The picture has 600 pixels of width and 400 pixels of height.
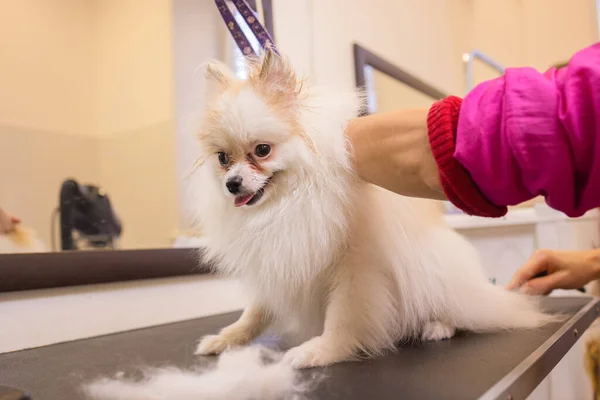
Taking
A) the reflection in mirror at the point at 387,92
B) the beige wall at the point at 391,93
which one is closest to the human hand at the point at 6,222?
the reflection in mirror at the point at 387,92

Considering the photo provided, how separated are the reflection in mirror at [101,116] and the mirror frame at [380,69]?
451 millimetres

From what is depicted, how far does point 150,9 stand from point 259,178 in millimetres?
894

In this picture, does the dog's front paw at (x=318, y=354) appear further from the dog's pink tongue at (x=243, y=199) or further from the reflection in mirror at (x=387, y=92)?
the reflection in mirror at (x=387, y=92)

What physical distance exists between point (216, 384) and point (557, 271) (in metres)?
0.98

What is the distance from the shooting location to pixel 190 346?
0.84m

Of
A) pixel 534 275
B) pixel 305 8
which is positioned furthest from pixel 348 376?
pixel 305 8

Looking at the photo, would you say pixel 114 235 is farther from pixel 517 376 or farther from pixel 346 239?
pixel 517 376

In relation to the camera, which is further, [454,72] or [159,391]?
[454,72]

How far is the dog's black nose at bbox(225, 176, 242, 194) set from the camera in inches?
26.2

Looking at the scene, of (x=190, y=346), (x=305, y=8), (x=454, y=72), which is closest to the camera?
(x=190, y=346)

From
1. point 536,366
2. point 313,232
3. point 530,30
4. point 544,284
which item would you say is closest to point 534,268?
point 544,284

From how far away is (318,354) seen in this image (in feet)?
2.12

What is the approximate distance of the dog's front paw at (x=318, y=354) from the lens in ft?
2.09

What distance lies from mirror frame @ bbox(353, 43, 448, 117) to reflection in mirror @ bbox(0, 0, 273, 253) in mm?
451
